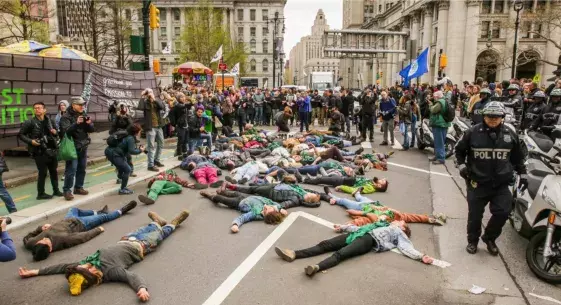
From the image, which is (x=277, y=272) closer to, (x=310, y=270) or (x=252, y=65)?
(x=310, y=270)

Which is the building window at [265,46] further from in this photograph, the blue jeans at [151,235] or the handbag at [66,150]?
the blue jeans at [151,235]

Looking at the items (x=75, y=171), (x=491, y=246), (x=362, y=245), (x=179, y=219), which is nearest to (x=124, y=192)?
(x=75, y=171)

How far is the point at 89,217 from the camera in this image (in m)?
6.89


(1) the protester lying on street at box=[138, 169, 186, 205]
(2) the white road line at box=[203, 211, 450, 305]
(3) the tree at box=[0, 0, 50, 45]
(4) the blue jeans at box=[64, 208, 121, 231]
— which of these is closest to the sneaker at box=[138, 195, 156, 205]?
(1) the protester lying on street at box=[138, 169, 186, 205]

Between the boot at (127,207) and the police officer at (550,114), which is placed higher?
the police officer at (550,114)

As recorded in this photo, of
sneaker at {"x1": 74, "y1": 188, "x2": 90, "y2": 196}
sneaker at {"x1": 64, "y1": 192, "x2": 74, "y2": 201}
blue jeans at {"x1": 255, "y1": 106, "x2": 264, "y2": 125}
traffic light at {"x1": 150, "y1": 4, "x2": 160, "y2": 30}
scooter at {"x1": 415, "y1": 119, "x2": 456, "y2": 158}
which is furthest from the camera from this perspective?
blue jeans at {"x1": 255, "y1": 106, "x2": 264, "y2": 125}

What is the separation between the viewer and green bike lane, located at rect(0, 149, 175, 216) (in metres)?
8.41

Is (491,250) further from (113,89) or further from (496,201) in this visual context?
(113,89)

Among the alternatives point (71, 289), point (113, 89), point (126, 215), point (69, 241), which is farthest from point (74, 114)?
point (113, 89)

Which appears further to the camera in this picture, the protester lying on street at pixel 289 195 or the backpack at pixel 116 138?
the backpack at pixel 116 138

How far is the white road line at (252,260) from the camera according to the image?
4.67 meters

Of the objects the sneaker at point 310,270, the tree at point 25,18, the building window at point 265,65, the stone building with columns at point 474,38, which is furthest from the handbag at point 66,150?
the building window at point 265,65

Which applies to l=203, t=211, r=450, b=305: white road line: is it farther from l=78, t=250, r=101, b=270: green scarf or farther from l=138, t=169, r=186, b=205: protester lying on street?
l=138, t=169, r=186, b=205: protester lying on street

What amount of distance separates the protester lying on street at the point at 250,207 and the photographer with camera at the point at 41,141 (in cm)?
320
